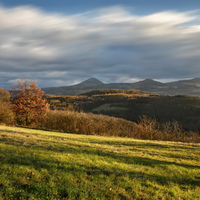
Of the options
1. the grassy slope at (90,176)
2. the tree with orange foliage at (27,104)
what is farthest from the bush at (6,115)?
the grassy slope at (90,176)

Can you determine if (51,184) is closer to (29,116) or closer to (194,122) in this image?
(29,116)

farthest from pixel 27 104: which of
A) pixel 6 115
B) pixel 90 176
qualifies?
pixel 90 176

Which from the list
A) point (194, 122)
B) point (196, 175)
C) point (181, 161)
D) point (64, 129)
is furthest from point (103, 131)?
point (194, 122)

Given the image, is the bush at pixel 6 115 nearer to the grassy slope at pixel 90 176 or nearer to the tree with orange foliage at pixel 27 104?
the tree with orange foliage at pixel 27 104

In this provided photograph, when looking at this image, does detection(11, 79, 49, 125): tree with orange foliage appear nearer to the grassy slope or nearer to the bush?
the bush

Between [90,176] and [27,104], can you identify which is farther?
[27,104]

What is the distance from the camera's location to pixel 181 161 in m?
11.0

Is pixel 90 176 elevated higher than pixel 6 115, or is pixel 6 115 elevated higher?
pixel 6 115

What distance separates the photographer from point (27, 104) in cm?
3080

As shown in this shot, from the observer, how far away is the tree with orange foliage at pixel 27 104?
30156mm

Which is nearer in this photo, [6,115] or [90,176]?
[90,176]

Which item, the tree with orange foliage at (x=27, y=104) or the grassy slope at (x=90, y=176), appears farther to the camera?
the tree with orange foliage at (x=27, y=104)

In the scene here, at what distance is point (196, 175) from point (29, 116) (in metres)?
26.4

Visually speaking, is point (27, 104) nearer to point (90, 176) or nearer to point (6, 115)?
point (6, 115)
